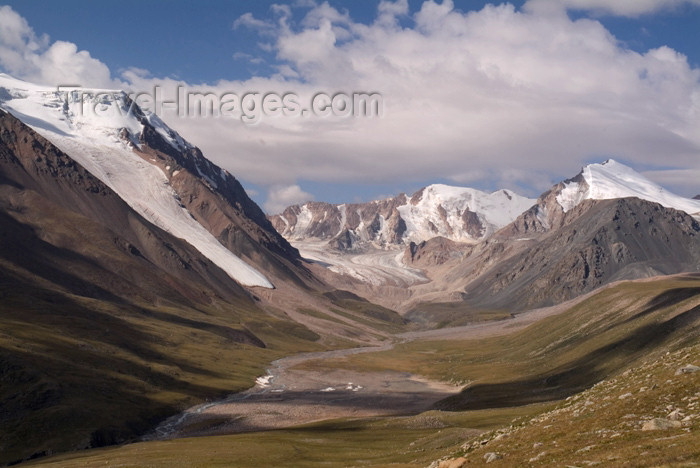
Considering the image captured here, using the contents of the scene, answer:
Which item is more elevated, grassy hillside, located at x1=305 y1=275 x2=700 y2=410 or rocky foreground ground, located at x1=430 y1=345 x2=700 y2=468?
rocky foreground ground, located at x1=430 y1=345 x2=700 y2=468

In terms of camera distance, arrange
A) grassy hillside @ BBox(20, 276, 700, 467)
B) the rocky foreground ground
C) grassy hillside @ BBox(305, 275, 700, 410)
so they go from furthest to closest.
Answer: grassy hillside @ BBox(305, 275, 700, 410) < grassy hillside @ BBox(20, 276, 700, 467) < the rocky foreground ground

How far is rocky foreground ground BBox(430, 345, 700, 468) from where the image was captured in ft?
102

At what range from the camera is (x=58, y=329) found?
178 m

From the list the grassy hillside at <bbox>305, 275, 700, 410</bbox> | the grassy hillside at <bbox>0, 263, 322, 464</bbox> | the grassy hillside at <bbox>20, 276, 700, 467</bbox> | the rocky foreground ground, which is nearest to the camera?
the rocky foreground ground

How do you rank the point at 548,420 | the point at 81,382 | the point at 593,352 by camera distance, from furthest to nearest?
the point at 593,352
the point at 81,382
the point at 548,420

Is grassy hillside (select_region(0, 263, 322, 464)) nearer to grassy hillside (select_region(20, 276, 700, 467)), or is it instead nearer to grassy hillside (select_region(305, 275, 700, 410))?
grassy hillside (select_region(20, 276, 700, 467))

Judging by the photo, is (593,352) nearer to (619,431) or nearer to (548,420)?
(548,420)

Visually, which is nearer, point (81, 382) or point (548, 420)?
point (548, 420)

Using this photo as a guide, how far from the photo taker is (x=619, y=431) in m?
37.4

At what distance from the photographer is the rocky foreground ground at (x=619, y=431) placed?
31.2 metres

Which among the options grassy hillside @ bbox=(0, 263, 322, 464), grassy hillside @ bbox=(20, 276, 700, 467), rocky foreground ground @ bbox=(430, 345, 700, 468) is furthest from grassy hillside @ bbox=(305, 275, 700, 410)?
rocky foreground ground @ bbox=(430, 345, 700, 468)

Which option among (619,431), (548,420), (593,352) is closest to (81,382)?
(548,420)

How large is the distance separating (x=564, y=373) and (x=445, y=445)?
284ft

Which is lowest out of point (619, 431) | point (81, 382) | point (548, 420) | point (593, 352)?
point (81, 382)
